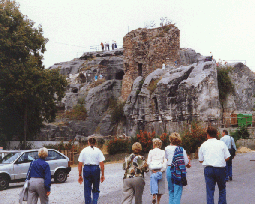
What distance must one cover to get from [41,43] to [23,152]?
17.1m

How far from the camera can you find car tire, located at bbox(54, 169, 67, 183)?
14805 millimetres

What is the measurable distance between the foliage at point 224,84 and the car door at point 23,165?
65.5ft

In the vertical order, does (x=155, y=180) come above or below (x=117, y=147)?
above

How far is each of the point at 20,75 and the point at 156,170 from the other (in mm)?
21169

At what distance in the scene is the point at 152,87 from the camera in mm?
33156

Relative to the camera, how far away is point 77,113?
44.2m

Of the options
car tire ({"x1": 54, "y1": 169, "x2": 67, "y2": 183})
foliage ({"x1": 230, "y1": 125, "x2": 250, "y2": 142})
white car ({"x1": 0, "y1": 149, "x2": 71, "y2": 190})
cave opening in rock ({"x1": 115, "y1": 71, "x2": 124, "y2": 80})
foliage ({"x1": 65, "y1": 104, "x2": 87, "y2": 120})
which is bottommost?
car tire ({"x1": 54, "y1": 169, "x2": 67, "y2": 183})

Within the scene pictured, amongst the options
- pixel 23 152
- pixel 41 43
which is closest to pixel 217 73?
pixel 41 43

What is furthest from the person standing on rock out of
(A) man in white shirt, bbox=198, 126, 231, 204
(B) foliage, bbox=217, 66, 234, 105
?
(B) foliage, bbox=217, 66, 234, 105

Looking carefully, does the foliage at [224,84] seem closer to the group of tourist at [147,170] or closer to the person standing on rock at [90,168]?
the group of tourist at [147,170]

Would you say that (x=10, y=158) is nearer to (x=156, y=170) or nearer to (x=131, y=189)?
(x=156, y=170)

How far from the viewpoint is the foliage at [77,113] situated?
43.7 m

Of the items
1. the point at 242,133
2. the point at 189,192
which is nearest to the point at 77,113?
the point at 242,133

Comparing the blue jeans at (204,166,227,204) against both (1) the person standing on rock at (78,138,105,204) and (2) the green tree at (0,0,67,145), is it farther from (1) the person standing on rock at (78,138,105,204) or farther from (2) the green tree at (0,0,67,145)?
(2) the green tree at (0,0,67,145)
